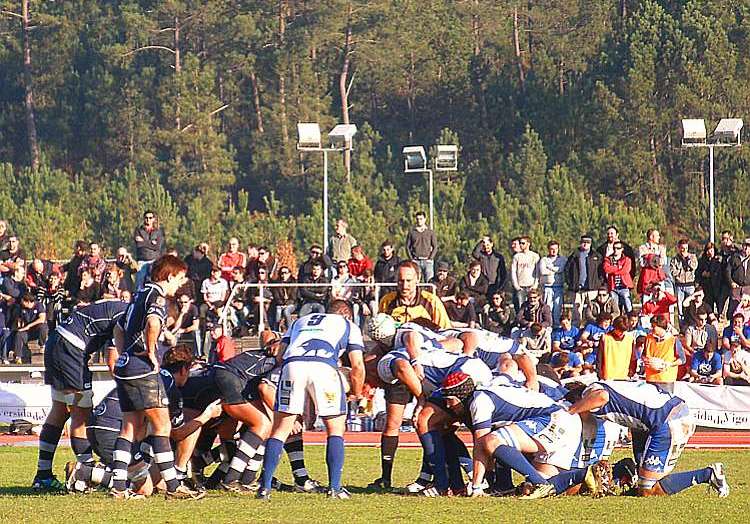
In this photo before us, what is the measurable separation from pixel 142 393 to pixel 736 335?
40.6ft

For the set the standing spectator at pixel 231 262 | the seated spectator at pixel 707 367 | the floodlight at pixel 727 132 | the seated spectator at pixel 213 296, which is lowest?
the seated spectator at pixel 707 367

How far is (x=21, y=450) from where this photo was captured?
16.7 m

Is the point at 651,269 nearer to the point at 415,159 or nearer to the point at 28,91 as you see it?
the point at 415,159

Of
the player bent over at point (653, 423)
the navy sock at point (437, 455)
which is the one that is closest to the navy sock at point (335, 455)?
the navy sock at point (437, 455)

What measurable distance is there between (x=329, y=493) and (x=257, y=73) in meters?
49.2

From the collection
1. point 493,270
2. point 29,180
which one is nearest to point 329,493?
point 493,270

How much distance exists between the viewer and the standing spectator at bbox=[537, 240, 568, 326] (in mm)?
23531

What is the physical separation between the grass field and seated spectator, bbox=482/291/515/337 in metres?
10.8

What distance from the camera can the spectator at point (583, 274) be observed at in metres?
23.2

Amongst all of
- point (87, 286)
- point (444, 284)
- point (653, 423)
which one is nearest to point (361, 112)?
point (444, 284)

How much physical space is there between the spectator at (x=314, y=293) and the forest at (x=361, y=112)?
73.2ft

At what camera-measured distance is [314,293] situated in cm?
2331

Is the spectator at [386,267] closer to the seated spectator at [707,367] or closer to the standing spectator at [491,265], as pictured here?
the standing spectator at [491,265]

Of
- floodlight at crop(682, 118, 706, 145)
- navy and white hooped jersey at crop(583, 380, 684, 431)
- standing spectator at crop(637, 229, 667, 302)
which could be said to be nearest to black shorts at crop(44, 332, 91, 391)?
navy and white hooped jersey at crop(583, 380, 684, 431)
